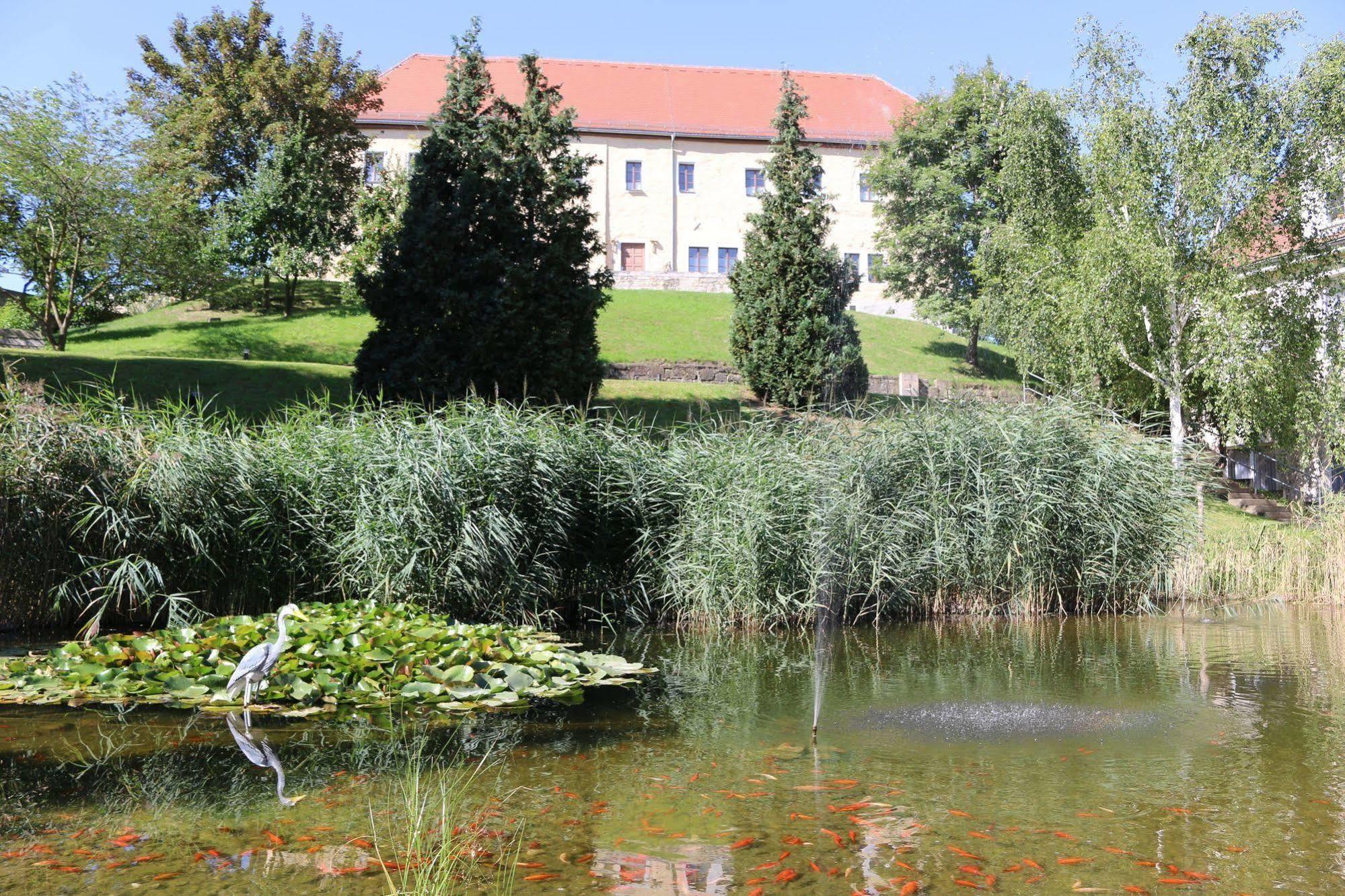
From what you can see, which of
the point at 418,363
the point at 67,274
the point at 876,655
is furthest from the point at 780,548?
the point at 67,274

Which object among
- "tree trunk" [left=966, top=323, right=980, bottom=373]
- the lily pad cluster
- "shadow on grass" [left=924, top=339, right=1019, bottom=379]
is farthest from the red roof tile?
the lily pad cluster

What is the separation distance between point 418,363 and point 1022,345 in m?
15.5

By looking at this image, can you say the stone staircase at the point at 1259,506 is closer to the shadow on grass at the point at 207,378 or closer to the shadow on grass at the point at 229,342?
the shadow on grass at the point at 207,378

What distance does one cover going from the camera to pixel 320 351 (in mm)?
29953

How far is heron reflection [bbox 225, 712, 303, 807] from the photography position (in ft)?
19.5

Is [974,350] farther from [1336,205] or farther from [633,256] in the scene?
[633,256]

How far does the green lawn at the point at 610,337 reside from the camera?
29906mm

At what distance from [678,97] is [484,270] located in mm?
34854

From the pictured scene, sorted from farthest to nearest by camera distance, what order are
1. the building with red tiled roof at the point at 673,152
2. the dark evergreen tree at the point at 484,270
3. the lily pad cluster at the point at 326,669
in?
1. the building with red tiled roof at the point at 673,152
2. the dark evergreen tree at the point at 484,270
3. the lily pad cluster at the point at 326,669

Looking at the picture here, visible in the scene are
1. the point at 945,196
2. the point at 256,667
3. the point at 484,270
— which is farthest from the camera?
the point at 945,196

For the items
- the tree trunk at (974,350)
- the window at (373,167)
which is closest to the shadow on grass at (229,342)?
the window at (373,167)

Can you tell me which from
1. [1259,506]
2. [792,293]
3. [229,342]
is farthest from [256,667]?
[229,342]

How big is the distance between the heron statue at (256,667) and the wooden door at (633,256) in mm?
41976

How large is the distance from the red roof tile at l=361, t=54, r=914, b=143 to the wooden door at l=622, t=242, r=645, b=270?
5073 millimetres
